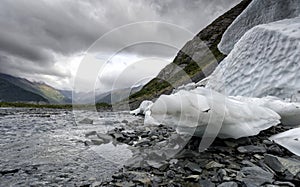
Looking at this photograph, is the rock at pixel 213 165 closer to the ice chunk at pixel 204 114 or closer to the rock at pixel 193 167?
the rock at pixel 193 167

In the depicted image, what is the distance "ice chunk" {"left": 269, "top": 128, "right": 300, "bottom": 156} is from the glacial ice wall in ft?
12.1

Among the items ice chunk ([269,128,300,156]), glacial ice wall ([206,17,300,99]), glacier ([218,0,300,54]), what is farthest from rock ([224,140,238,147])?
glacier ([218,0,300,54])

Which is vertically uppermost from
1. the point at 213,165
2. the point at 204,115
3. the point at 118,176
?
the point at 204,115

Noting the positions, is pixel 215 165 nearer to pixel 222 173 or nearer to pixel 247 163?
pixel 222 173

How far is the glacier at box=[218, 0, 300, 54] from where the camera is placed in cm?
1209

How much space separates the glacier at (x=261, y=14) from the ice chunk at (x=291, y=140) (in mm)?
10479

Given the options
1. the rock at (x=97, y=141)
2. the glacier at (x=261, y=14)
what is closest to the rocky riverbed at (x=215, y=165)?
the rock at (x=97, y=141)

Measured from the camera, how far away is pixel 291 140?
367 cm

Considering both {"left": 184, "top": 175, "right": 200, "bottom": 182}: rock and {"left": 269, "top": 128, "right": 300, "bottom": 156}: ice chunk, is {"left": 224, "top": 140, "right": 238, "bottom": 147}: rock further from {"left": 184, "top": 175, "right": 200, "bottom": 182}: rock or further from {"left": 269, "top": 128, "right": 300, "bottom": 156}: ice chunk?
{"left": 184, "top": 175, "right": 200, "bottom": 182}: rock

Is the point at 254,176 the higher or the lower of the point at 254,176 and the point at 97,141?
the lower

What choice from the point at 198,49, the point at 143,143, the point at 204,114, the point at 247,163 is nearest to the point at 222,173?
the point at 247,163

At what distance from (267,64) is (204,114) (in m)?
6.17

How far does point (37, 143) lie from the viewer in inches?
210

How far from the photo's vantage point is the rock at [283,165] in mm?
2895
